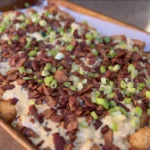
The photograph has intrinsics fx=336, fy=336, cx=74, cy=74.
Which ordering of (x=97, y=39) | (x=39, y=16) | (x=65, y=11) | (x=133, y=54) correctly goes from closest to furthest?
(x=133, y=54), (x=97, y=39), (x=39, y=16), (x=65, y=11)

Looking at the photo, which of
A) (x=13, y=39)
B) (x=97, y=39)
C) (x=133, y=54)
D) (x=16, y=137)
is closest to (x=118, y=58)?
(x=133, y=54)

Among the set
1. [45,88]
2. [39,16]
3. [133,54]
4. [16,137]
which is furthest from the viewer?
[39,16]

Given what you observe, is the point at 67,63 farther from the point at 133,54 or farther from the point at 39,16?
the point at 39,16

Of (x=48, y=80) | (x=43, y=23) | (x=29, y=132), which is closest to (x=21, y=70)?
(x=48, y=80)

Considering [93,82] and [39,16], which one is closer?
[93,82]

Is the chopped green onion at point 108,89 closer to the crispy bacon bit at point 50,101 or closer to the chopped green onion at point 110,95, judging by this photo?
the chopped green onion at point 110,95

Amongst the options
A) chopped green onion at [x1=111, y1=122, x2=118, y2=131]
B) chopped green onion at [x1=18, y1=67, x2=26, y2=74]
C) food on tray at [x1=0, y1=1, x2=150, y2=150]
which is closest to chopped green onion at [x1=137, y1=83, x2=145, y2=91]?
food on tray at [x1=0, y1=1, x2=150, y2=150]

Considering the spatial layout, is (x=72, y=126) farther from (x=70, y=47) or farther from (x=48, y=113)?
(x=70, y=47)
